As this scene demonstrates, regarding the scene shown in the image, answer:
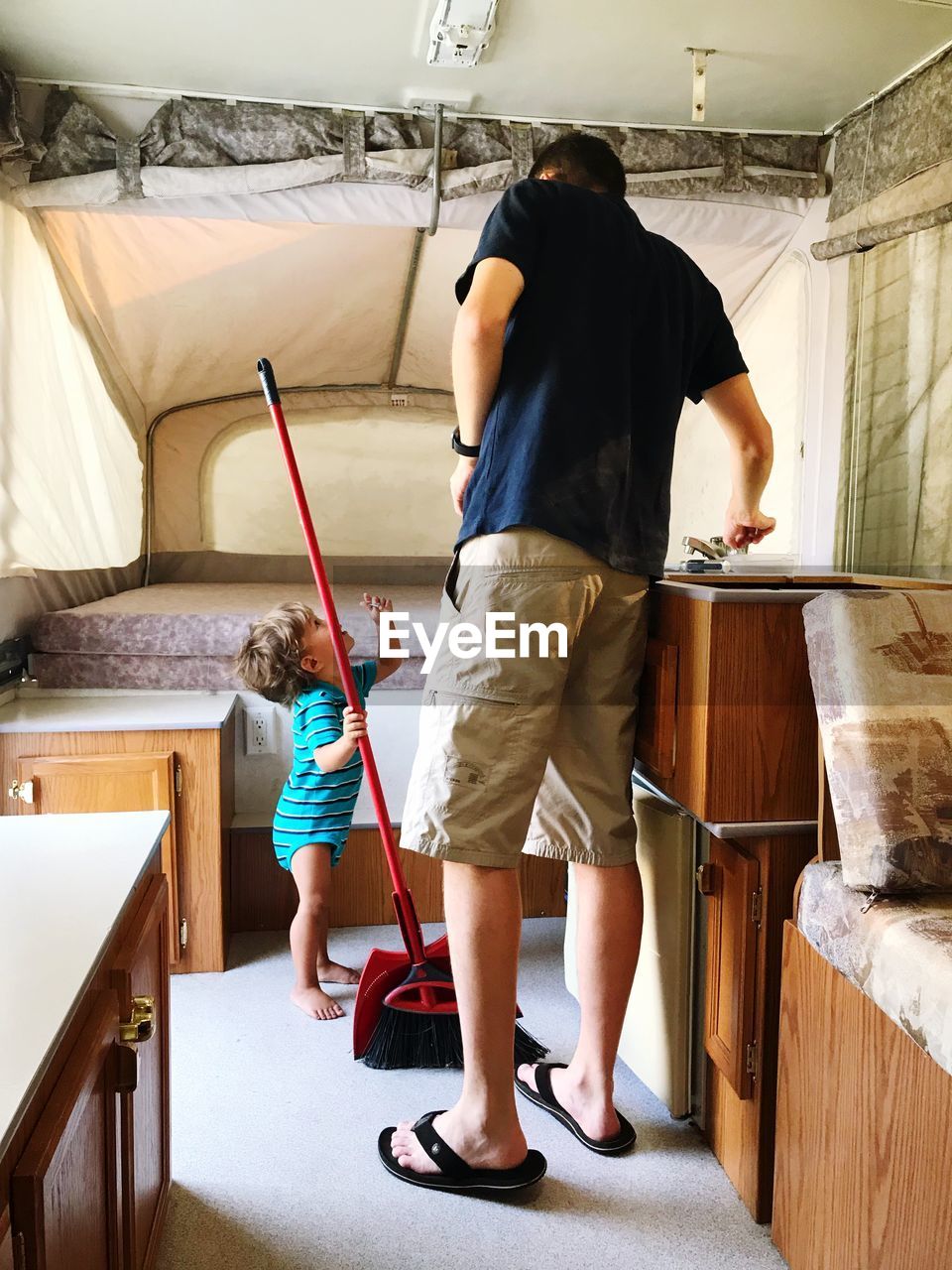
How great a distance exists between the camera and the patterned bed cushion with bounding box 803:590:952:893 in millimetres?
1050

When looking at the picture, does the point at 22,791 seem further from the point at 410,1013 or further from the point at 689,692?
the point at 689,692

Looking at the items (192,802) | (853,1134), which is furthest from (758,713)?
(192,802)

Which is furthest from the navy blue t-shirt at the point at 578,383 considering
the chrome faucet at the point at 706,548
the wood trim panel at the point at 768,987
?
the chrome faucet at the point at 706,548

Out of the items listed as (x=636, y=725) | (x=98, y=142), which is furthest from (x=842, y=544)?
(x=98, y=142)

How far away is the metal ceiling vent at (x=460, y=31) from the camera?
1.90 m

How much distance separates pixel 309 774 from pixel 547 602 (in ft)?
2.81

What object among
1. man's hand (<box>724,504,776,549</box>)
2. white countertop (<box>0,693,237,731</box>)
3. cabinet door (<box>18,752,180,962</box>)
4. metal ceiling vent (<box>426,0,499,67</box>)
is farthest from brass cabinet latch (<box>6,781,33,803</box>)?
metal ceiling vent (<box>426,0,499,67</box>)

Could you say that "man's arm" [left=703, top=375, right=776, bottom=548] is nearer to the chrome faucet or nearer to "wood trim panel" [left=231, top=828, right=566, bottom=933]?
the chrome faucet

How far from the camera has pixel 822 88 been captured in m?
2.22

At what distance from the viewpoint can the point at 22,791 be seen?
194cm

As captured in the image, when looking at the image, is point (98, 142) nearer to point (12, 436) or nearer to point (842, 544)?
point (12, 436)

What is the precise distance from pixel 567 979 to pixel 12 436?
5.50 ft

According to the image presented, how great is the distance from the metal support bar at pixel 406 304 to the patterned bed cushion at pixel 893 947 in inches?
84.9

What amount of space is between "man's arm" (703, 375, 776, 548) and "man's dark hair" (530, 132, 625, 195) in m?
0.36
